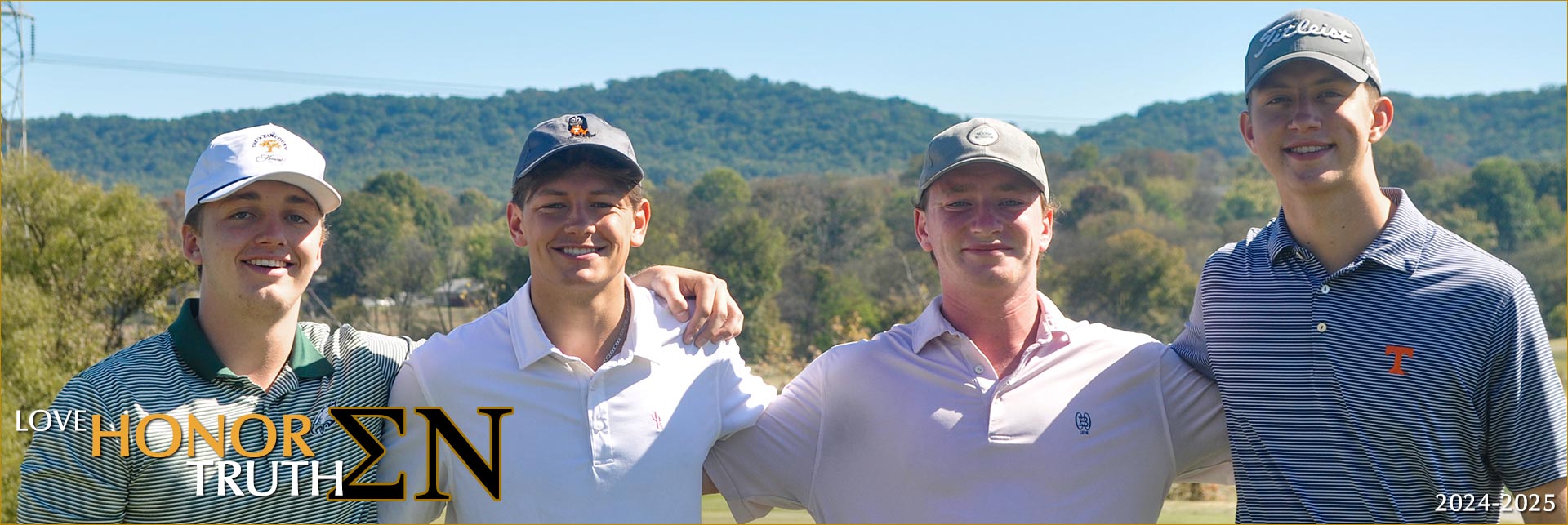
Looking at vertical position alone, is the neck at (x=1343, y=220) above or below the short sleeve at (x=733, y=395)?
above

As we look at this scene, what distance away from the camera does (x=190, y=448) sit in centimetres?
374

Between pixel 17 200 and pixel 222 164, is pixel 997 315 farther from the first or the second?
pixel 17 200

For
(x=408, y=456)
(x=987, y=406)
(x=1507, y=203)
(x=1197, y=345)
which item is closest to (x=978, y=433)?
(x=987, y=406)

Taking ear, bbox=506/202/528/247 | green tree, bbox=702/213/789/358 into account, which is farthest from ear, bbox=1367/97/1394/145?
green tree, bbox=702/213/789/358

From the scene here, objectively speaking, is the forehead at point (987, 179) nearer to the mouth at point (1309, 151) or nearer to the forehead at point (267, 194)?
the mouth at point (1309, 151)

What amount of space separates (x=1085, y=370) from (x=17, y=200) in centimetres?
3247


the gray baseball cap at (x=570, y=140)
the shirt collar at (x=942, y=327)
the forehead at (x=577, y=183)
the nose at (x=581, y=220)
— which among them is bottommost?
the shirt collar at (x=942, y=327)

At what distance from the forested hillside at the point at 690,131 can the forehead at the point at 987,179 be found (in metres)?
101

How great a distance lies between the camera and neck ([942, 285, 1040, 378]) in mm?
4453

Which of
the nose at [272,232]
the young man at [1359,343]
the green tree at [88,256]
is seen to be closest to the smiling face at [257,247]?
the nose at [272,232]

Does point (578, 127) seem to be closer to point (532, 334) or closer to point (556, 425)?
point (532, 334)

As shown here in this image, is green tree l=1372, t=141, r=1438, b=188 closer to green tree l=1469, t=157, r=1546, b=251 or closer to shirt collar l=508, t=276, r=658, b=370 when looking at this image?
green tree l=1469, t=157, r=1546, b=251

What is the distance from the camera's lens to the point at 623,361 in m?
4.18

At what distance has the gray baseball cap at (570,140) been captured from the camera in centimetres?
415
